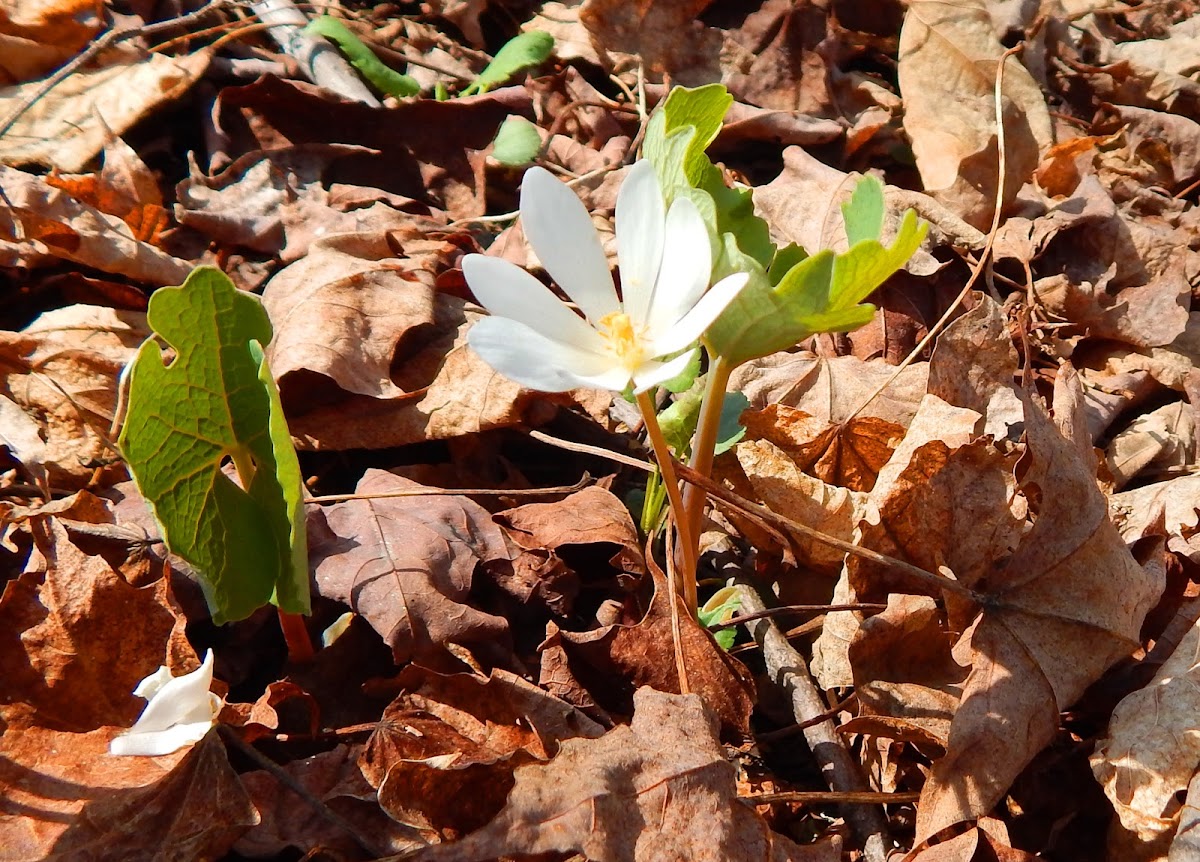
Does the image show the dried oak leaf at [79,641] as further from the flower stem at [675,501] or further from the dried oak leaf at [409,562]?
the flower stem at [675,501]

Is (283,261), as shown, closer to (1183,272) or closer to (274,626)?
(274,626)

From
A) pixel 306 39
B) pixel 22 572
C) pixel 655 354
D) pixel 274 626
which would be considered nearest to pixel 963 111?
pixel 306 39

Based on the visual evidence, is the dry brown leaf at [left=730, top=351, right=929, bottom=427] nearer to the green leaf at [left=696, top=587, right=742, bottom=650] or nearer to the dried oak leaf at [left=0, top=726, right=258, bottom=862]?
the green leaf at [left=696, top=587, right=742, bottom=650]

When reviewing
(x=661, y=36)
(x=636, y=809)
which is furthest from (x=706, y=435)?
(x=661, y=36)

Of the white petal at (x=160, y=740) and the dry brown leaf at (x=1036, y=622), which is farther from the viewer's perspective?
the dry brown leaf at (x=1036, y=622)

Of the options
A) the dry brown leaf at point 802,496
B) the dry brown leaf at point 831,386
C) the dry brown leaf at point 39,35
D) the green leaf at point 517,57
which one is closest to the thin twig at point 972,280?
the dry brown leaf at point 831,386

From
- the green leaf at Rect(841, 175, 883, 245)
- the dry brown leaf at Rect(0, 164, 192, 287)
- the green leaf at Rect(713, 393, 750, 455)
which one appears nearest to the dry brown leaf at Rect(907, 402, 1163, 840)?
the green leaf at Rect(713, 393, 750, 455)

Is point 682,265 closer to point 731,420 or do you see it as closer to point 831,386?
point 731,420

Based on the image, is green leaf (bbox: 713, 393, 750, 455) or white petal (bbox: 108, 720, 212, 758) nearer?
white petal (bbox: 108, 720, 212, 758)
